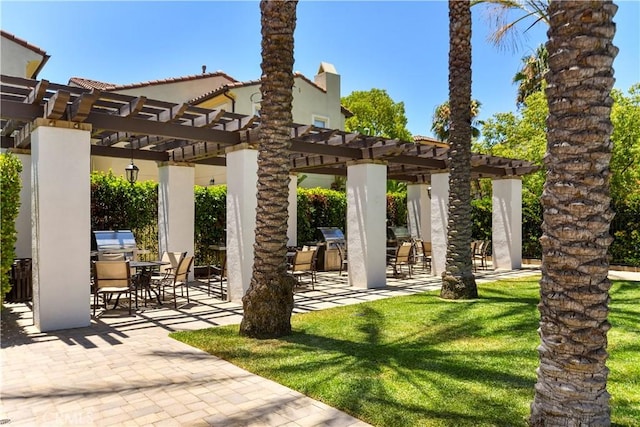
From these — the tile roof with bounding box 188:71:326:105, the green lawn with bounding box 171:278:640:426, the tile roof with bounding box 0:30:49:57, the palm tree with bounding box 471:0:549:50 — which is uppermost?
the tile roof with bounding box 0:30:49:57

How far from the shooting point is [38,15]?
8648 millimetres

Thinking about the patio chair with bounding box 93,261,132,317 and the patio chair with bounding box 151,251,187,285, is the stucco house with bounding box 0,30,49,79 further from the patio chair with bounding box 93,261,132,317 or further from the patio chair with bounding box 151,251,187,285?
the patio chair with bounding box 93,261,132,317

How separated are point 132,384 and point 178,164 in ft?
29.8

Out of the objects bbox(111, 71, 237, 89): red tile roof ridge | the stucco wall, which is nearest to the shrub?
bbox(111, 71, 237, 89): red tile roof ridge

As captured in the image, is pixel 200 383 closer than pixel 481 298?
Yes

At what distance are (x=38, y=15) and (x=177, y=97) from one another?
14.3 m

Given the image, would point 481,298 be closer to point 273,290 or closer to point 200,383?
point 273,290

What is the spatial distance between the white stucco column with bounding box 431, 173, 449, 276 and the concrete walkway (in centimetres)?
830

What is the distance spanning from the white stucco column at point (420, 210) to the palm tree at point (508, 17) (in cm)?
909

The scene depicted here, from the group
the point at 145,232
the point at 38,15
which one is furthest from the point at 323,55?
the point at 38,15

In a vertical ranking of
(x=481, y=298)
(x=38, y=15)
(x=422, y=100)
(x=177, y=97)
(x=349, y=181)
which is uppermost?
(x=422, y=100)

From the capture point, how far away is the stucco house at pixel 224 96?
21236mm

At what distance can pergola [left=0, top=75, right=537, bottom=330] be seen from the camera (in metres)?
7.90

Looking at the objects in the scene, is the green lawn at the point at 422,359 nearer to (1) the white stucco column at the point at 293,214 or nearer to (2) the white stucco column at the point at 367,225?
(2) the white stucco column at the point at 367,225
